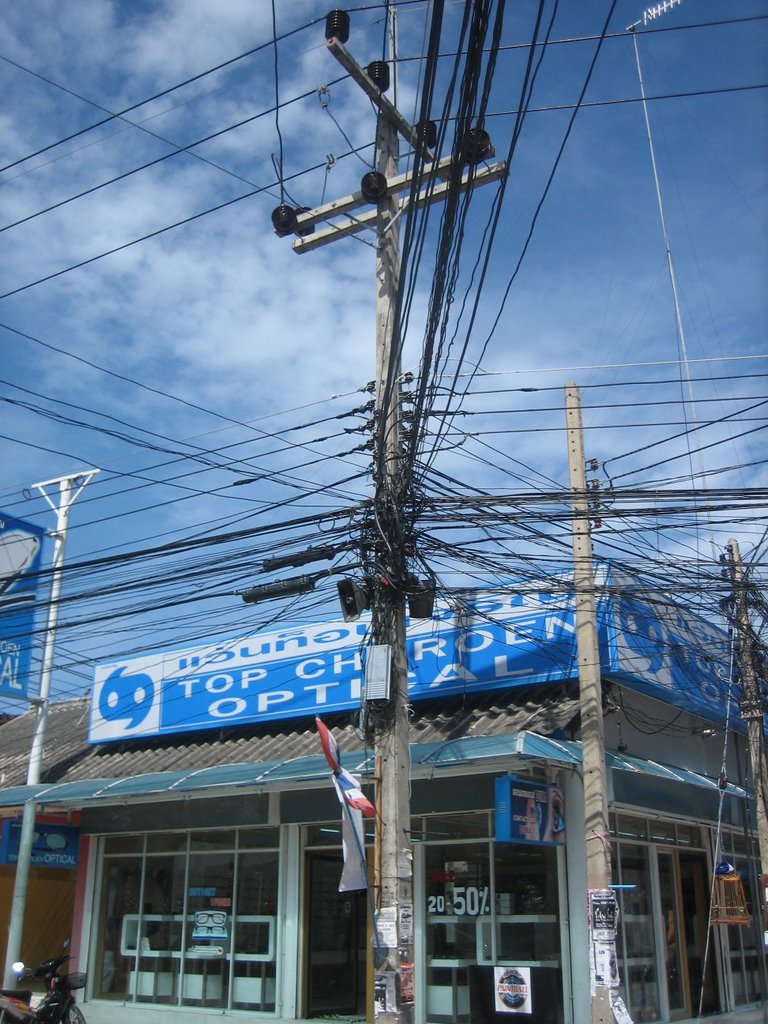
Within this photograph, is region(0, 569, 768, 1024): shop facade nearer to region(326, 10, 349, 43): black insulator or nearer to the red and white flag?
the red and white flag

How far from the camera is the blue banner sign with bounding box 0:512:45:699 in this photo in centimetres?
1756

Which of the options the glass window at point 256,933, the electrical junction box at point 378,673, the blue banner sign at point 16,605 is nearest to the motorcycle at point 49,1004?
the glass window at point 256,933

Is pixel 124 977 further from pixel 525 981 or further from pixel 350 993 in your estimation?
pixel 525 981

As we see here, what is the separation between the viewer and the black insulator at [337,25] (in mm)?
10094

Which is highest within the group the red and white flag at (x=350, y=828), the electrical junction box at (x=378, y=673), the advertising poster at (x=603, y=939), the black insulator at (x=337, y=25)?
the black insulator at (x=337, y=25)

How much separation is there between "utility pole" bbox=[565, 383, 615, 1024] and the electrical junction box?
2889 millimetres

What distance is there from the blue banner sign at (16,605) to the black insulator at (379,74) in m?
9.99

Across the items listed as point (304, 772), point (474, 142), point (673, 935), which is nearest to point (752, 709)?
point (673, 935)

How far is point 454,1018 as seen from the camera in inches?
545

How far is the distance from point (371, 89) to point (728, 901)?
44.4ft

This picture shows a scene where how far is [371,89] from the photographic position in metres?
11.5

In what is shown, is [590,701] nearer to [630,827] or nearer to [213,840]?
[630,827]

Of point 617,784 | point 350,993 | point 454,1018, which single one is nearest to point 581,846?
point 617,784

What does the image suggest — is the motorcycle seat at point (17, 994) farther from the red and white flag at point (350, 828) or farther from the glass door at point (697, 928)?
the glass door at point (697, 928)
